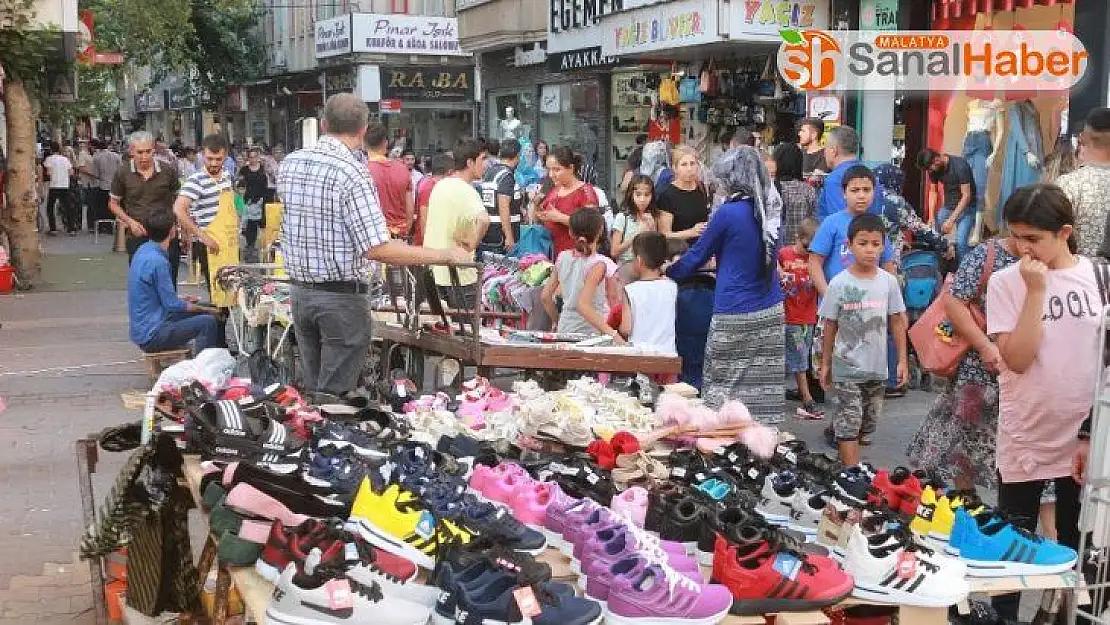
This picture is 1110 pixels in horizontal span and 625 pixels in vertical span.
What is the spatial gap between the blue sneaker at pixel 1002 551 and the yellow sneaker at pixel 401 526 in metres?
1.53

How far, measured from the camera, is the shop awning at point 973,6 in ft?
38.6

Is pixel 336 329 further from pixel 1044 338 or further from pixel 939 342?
pixel 1044 338

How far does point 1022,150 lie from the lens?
39.0 ft

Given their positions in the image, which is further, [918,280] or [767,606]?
[918,280]

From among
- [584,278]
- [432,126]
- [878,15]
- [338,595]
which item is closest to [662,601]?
[338,595]

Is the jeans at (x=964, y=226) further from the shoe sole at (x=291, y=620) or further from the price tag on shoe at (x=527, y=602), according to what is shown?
the shoe sole at (x=291, y=620)

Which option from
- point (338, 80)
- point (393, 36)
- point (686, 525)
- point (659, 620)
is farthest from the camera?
point (338, 80)

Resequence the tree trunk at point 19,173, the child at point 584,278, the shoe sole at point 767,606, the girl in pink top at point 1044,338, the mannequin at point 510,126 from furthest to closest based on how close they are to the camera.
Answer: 1. the mannequin at point 510,126
2. the tree trunk at point 19,173
3. the child at point 584,278
4. the girl in pink top at point 1044,338
5. the shoe sole at point 767,606

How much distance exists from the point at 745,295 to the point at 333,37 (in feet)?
101

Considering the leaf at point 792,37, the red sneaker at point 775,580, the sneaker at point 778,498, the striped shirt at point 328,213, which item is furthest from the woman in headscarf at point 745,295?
the leaf at point 792,37

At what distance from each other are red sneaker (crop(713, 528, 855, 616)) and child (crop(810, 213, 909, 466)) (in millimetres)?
3522

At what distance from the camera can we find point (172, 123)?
58969 millimetres

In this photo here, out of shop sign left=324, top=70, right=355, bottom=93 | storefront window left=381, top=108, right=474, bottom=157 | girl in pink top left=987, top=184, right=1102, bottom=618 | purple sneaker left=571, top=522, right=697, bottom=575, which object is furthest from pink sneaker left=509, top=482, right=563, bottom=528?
shop sign left=324, top=70, right=355, bottom=93

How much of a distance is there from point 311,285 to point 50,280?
13732mm
